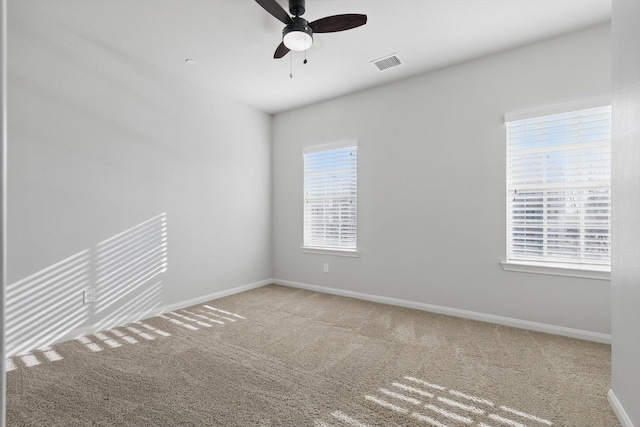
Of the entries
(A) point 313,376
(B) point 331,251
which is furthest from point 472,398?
(B) point 331,251

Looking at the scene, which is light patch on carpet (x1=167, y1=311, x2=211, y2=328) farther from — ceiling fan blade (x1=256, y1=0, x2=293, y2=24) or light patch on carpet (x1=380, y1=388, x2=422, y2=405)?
ceiling fan blade (x1=256, y1=0, x2=293, y2=24)

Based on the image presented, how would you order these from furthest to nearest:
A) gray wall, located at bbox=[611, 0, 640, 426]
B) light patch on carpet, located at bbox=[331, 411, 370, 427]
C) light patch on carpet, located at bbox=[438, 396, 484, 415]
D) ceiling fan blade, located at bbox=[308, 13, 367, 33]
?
ceiling fan blade, located at bbox=[308, 13, 367, 33] → light patch on carpet, located at bbox=[438, 396, 484, 415] → light patch on carpet, located at bbox=[331, 411, 370, 427] → gray wall, located at bbox=[611, 0, 640, 426]

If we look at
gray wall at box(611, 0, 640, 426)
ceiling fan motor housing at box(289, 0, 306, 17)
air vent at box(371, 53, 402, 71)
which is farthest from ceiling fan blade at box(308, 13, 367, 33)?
gray wall at box(611, 0, 640, 426)

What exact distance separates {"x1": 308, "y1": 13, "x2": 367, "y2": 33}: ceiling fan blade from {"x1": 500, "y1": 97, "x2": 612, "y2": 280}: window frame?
1.83 metres

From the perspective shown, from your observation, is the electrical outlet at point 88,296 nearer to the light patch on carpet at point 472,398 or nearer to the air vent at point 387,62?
the light patch on carpet at point 472,398

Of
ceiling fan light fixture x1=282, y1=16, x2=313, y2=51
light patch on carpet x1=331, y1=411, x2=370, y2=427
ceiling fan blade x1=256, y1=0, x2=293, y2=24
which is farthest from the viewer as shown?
ceiling fan light fixture x1=282, y1=16, x2=313, y2=51

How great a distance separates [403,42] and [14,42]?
3305 millimetres

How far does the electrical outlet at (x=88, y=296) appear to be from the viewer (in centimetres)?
281

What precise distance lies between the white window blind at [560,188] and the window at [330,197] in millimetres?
1865

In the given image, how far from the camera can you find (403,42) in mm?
2920

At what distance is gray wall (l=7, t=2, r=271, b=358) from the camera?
98.6 inches

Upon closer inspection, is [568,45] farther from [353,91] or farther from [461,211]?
[353,91]

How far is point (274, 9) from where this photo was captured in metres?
2.16

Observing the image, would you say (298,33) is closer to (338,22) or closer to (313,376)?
(338,22)
